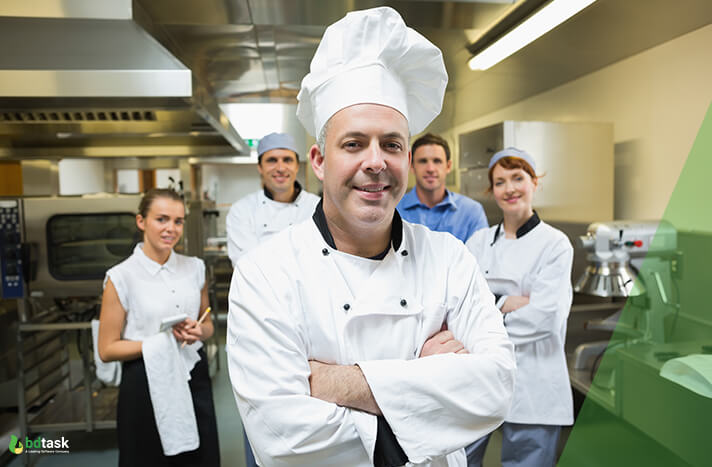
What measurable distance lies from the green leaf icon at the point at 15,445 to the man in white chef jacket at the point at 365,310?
229 centimetres

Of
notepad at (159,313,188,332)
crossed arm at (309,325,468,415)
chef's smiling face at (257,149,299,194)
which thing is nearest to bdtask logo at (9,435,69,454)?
notepad at (159,313,188,332)

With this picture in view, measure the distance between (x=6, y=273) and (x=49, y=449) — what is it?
1.03 metres

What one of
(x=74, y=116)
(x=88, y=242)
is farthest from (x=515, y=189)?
(x=88, y=242)

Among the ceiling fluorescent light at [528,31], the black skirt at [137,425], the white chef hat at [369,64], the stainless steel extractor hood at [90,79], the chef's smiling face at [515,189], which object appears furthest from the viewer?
the ceiling fluorescent light at [528,31]

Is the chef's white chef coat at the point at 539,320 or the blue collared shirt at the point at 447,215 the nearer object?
the chef's white chef coat at the point at 539,320

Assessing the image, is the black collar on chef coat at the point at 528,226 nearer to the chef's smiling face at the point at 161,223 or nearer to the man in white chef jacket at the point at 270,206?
the man in white chef jacket at the point at 270,206

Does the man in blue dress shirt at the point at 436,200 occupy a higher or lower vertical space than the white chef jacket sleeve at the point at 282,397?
higher

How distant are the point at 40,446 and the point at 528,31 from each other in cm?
341

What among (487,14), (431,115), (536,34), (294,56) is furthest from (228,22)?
(431,115)

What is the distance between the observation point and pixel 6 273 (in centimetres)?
230

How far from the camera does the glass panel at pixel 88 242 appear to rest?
7.91 feet

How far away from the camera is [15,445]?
7.89 feet

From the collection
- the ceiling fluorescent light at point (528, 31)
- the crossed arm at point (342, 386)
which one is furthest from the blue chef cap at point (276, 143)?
the crossed arm at point (342, 386)

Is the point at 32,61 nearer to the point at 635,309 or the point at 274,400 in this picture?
the point at 274,400
